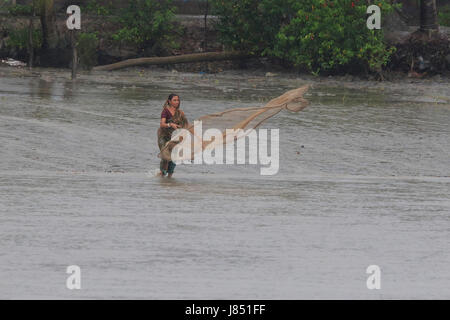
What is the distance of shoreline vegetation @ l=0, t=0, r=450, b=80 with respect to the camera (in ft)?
107

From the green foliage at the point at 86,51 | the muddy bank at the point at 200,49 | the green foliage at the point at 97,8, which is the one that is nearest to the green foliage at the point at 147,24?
the muddy bank at the point at 200,49

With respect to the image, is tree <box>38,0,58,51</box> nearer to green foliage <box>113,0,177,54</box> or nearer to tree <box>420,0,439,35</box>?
green foliage <box>113,0,177,54</box>

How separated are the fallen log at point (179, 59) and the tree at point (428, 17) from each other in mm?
6048

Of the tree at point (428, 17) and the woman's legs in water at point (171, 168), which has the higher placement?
the tree at point (428, 17)

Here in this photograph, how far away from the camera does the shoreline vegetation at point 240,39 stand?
107ft

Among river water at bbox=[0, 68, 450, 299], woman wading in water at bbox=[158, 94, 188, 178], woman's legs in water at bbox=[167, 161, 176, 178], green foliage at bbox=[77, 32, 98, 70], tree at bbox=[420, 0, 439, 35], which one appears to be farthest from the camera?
green foliage at bbox=[77, 32, 98, 70]

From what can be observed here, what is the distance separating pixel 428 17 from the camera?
113 feet

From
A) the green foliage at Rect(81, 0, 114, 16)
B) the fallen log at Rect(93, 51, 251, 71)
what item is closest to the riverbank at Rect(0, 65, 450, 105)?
the fallen log at Rect(93, 51, 251, 71)

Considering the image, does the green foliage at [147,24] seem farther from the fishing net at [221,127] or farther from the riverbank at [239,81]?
the fishing net at [221,127]

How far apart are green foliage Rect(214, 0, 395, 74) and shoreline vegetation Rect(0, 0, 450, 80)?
1.2 inches

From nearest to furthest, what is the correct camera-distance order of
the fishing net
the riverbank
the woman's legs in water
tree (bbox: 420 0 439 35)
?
the fishing net, the woman's legs in water, the riverbank, tree (bbox: 420 0 439 35)

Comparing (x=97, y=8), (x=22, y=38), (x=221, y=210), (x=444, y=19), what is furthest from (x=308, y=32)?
(x=221, y=210)

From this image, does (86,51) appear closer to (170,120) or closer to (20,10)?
(20,10)
